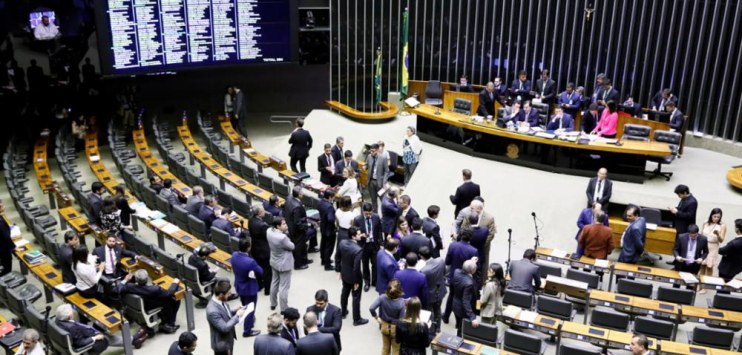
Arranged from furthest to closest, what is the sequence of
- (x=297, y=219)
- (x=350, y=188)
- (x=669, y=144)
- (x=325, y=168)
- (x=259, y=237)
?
(x=669, y=144)
(x=325, y=168)
(x=350, y=188)
(x=297, y=219)
(x=259, y=237)

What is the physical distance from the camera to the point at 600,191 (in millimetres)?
11000

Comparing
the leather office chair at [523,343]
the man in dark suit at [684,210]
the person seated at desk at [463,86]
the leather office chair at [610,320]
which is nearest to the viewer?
the leather office chair at [523,343]

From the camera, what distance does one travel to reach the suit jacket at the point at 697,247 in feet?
31.5

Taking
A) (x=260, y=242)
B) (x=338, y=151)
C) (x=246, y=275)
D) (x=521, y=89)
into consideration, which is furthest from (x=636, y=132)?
(x=246, y=275)

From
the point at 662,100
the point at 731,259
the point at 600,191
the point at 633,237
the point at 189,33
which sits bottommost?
the point at 731,259

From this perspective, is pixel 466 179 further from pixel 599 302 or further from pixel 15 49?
pixel 15 49

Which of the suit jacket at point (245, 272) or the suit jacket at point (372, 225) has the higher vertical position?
the suit jacket at point (372, 225)

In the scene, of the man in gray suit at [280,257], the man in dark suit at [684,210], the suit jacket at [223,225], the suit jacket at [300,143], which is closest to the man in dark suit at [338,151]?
the suit jacket at [300,143]

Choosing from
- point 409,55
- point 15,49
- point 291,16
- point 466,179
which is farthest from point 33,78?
point 466,179

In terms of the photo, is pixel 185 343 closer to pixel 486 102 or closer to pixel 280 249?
pixel 280 249

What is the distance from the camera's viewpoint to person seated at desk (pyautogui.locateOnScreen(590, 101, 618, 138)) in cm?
1289

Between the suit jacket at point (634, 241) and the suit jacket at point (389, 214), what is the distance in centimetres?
306

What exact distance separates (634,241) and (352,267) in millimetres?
3856

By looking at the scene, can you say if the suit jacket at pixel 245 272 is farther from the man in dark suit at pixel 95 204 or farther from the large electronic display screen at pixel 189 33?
the large electronic display screen at pixel 189 33
